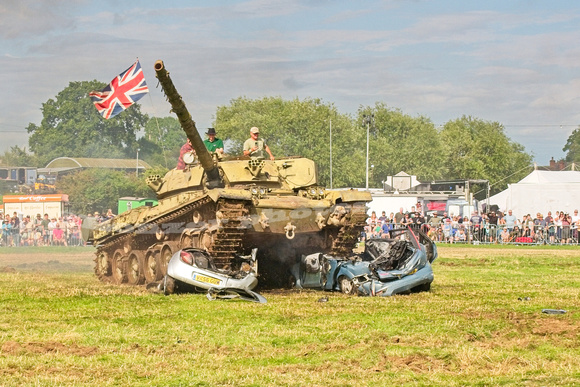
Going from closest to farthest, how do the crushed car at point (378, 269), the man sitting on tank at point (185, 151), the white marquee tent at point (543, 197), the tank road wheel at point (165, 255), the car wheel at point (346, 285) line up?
1. the crushed car at point (378, 269)
2. the car wheel at point (346, 285)
3. the tank road wheel at point (165, 255)
4. the man sitting on tank at point (185, 151)
5. the white marquee tent at point (543, 197)

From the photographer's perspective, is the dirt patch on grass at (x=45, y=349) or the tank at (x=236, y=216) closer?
the dirt patch on grass at (x=45, y=349)

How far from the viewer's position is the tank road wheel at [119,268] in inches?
944

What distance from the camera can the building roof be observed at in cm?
4584

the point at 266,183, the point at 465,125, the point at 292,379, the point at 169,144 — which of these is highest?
the point at 465,125

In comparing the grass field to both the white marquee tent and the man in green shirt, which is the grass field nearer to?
the man in green shirt

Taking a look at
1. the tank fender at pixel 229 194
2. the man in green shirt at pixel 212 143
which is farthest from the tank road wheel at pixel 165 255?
the man in green shirt at pixel 212 143

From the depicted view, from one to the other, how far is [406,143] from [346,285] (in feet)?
237

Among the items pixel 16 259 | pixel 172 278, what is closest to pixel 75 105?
pixel 16 259

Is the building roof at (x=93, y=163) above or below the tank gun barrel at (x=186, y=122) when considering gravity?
above

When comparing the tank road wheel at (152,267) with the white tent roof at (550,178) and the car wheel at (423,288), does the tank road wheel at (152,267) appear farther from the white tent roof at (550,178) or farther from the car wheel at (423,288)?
the white tent roof at (550,178)

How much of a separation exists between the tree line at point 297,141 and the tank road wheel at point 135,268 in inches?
101

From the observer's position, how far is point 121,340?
1182 centimetres

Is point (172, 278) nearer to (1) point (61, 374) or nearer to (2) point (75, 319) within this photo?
(2) point (75, 319)

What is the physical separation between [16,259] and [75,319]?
20434 mm
